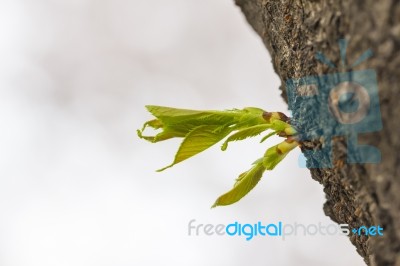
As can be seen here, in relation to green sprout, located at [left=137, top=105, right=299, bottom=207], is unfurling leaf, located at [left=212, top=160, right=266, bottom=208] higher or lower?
lower

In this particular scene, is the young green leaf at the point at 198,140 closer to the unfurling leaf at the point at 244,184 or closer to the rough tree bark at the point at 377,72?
the unfurling leaf at the point at 244,184

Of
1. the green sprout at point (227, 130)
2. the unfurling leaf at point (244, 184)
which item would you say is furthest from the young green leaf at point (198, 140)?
the unfurling leaf at point (244, 184)

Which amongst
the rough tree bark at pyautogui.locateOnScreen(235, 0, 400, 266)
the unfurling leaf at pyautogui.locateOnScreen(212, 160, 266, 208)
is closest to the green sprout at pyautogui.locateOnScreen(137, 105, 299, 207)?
the unfurling leaf at pyautogui.locateOnScreen(212, 160, 266, 208)

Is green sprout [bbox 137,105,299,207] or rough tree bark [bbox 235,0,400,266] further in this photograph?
green sprout [bbox 137,105,299,207]

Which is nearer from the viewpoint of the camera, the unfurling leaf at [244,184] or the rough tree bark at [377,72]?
the rough tree bark at [377,72]

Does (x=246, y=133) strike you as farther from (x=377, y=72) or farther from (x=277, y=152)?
(x=377, y=72)

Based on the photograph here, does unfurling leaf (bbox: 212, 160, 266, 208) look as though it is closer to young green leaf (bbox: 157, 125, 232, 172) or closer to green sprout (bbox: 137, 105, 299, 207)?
green sprout (bbox: 137, 105, 299, 207)
